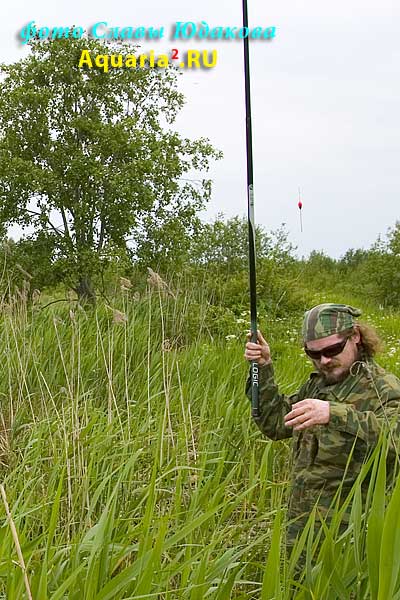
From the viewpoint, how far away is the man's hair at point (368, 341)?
2498mm

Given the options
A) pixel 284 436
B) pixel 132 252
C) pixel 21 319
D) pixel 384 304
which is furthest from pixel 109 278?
pixel 384 304

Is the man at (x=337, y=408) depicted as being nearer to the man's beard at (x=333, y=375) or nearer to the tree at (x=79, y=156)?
the man's beard at (x=333, y=375)

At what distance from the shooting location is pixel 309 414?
84.0 inches

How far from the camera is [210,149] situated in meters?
8.00

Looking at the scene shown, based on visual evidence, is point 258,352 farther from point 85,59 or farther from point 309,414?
point 85,59

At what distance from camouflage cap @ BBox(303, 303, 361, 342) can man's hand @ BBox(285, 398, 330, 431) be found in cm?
31

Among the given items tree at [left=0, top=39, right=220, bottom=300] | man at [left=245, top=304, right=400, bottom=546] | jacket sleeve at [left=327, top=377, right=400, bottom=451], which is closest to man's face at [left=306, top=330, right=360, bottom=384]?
man at [left=245, top=304, right=400, bottom=546]

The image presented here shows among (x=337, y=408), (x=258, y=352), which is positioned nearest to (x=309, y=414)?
(x=337, y=408)

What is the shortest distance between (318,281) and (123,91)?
10.9 meters

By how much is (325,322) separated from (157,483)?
2.89ft

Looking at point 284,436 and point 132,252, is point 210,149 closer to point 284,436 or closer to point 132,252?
point 132,252

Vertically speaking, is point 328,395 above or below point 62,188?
below

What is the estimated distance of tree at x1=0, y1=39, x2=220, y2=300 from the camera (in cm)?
731

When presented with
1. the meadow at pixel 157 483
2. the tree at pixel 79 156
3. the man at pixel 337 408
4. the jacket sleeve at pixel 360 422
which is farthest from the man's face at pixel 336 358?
the tree at pixel 79 156
